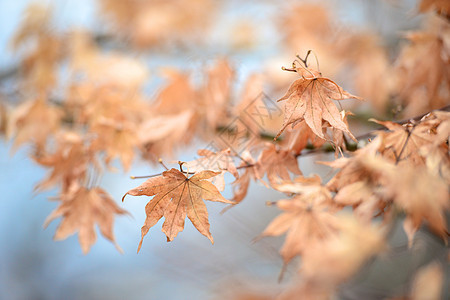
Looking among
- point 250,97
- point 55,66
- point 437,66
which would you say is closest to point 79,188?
point 250,97

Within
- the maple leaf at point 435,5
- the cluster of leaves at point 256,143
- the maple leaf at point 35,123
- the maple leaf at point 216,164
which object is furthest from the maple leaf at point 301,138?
the maple leaf at point 35,123

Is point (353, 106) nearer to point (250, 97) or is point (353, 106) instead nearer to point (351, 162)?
point (250, 97)

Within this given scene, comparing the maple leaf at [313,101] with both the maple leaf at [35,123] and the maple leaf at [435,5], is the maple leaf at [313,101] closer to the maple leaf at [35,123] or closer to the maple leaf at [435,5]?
the maple leaf at [435,5]

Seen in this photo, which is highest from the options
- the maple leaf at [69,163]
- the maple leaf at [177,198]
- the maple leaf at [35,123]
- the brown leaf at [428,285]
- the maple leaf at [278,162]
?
the maple leaf at [35,123]

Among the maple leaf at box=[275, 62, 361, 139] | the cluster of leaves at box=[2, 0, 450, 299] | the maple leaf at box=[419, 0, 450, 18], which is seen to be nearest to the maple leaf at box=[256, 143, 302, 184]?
the cluster of leaves at box=[2, 0, 450, 299]

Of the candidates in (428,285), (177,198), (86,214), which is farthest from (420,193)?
(86,214)

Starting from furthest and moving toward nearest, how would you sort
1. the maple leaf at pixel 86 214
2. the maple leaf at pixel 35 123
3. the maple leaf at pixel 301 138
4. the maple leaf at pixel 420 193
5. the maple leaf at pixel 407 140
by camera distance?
1. the maple leaf at pixel 35 123
2. the maple leaf at pixel 86 214
3. the maple leaf at pixel 301 138
4. the maple leaf at pixel 407 140
5. the maple leaf at pixel 420 193

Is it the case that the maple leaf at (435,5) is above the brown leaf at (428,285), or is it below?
above
